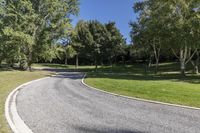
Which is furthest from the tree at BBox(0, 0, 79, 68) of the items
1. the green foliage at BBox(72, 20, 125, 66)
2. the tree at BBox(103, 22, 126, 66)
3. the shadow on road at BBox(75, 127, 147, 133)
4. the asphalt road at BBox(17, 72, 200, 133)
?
the shadow on road at BBox(75, 127, 147, 133)

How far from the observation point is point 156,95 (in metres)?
18.8

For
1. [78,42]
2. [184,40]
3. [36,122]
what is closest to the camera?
[36,122]

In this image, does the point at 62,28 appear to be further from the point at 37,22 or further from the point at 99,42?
the point at 99,42

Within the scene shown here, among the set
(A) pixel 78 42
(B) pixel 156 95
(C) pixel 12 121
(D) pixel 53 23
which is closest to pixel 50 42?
(D) pixel 53 23

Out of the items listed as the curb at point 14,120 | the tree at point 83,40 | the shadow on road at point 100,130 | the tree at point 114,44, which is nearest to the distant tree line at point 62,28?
the tree at point 114,44

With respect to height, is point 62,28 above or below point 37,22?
below

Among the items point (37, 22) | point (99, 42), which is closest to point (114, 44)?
point (99, 42)

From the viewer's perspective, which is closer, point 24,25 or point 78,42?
point 24,25

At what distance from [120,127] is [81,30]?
7418 cm

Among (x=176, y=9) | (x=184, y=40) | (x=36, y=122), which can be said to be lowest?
(x=36, y=122)

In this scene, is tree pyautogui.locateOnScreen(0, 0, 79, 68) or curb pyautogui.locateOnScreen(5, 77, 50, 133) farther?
tree pyautogui.locateOnScreen(0, 0, 79, 68)

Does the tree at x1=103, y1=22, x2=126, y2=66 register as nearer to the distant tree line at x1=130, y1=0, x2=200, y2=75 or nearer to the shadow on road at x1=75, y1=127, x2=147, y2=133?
the distant tree line at x1=130, y1=0, x2=200, y2=75

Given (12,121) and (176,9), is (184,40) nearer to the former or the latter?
(176,9)

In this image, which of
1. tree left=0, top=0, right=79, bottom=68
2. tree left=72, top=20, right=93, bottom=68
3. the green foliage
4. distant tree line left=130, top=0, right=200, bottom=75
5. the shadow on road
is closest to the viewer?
the shadow on road
